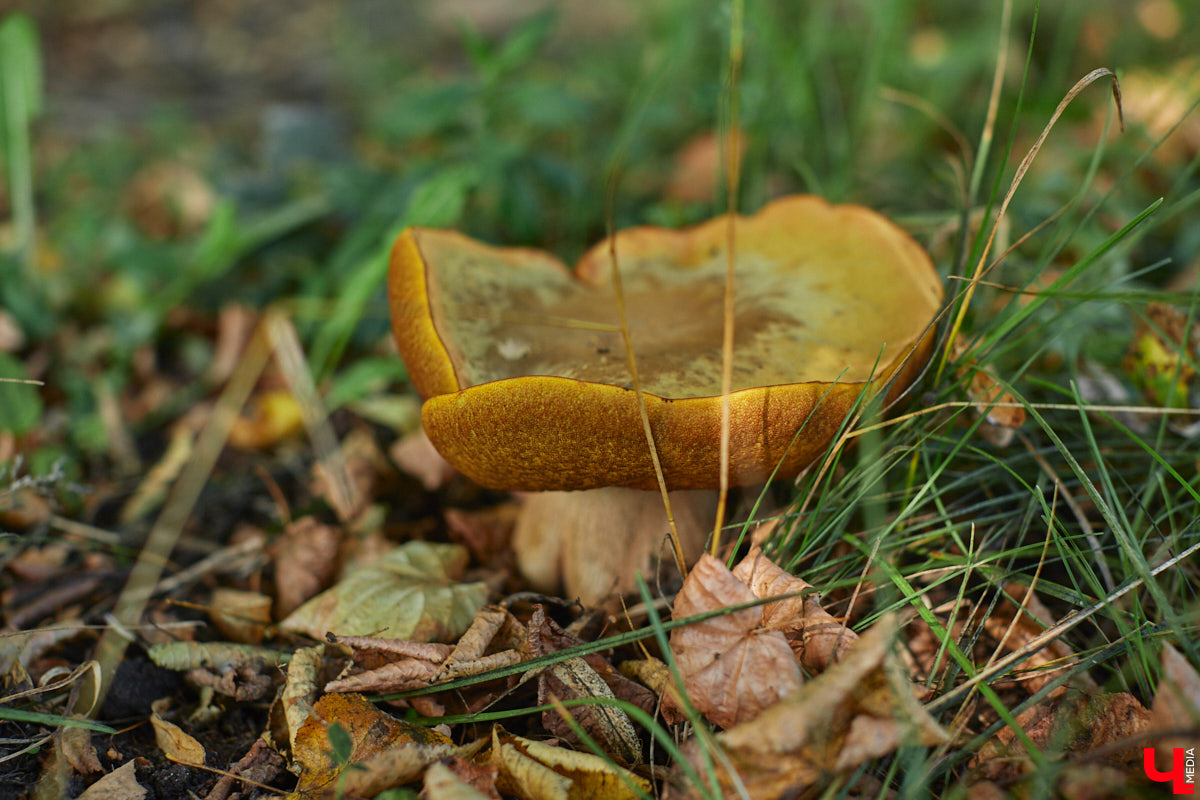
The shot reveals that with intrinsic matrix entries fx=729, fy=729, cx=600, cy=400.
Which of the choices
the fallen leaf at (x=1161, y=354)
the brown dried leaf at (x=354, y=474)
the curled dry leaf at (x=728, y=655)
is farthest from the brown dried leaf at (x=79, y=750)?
the fallen leaf at (x=1161, y=354)

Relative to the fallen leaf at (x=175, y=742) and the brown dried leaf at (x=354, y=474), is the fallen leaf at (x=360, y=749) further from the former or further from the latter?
the brown dried leaf at (x=354, y=474)

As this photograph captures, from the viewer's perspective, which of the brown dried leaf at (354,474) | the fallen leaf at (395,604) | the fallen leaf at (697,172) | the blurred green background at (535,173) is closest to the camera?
the fallen leaf at (395,604)

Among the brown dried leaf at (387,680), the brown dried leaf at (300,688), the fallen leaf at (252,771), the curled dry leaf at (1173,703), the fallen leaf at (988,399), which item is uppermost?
→ the fallen leaf at (988,399)

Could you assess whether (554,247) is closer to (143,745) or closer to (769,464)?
(769,464)

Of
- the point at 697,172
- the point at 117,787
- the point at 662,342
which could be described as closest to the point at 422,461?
the point at 662,342

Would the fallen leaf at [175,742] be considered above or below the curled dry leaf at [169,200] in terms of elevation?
below

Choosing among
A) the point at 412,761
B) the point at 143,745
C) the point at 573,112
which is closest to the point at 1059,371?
the point at 573,112

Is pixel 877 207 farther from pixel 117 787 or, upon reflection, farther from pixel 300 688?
pixel 117 787

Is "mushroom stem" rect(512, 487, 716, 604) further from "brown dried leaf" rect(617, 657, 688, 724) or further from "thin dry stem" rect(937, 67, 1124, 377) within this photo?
"thin dry stem" rect(937, 67, 1124, 377)
